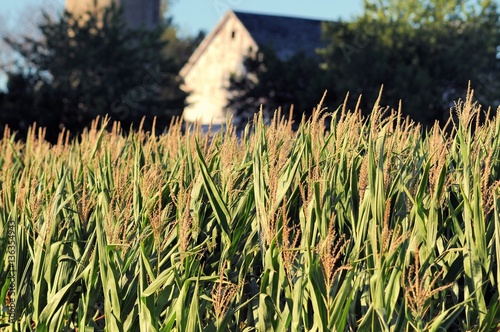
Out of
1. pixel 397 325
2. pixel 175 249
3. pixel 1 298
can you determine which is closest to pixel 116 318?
pixel 175 249

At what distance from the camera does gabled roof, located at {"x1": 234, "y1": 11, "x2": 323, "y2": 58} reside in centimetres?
4665

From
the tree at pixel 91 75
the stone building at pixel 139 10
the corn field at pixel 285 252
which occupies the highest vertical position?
the stone building at pixel 139 10

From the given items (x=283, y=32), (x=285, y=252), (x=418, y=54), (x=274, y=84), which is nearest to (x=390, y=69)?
(x=418, y=54)

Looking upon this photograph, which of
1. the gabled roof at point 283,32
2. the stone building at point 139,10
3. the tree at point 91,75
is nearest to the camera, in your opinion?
the tree at point 91,75

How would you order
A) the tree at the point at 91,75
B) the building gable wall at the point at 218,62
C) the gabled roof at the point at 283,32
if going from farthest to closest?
1. the building gable wall at the point at 218,62
2. the gabled roof at the point at 283,32
3. the tree at the point at 91,75

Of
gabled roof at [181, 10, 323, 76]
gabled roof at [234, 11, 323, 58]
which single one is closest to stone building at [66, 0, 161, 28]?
gabled roof at [181, 10, 323, 76]

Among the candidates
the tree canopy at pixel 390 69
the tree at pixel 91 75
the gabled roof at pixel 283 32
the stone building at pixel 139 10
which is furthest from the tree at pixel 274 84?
the gabled roof at pixel 283 32

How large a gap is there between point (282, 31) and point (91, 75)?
22.7 metres

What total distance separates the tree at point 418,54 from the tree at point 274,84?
1212 millimetres

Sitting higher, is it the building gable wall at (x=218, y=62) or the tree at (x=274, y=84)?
the building gable wall at (x=218, y=62)

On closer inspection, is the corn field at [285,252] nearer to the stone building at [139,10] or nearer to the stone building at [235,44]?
the stone building at [139,10]

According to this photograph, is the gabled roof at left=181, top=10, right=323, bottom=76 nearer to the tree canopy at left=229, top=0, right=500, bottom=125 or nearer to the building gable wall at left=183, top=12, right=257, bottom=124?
the building gable wall at left=183, top=12, right=257, bottom=124

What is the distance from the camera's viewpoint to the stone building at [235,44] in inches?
1847

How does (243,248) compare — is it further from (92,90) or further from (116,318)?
(92,90)
